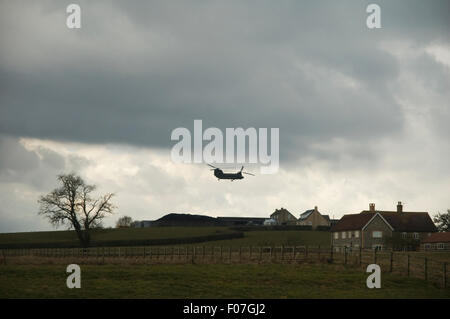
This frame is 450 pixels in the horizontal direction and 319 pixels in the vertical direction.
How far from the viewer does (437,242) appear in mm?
104250

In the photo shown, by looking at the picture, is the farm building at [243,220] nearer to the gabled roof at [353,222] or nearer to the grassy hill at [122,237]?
the grassy hill at [122,237]

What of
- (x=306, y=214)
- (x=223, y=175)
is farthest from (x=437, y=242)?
(x=306, y=214)

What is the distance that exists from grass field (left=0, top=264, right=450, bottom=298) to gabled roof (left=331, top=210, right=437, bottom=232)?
51.9 meters

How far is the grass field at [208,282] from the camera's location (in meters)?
44.7

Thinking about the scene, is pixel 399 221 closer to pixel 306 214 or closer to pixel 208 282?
pixel 306 214

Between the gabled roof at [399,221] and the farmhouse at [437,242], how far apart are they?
467cm

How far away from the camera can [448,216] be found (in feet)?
449

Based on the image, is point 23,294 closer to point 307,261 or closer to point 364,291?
point 364,291

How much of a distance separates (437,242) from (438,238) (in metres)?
0.85

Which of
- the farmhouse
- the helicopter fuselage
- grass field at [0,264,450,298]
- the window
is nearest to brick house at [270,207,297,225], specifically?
the helicopter fuselage

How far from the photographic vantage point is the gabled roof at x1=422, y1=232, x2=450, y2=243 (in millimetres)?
103562

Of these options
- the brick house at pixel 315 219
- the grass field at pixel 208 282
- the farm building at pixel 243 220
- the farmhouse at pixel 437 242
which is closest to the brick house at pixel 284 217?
the farm building at pixel 243 220

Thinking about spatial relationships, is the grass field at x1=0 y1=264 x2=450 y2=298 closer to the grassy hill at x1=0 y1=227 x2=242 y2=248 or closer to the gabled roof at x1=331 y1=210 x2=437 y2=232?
the grassy hill at x1=0 y1=227 x2=242 y2=248
